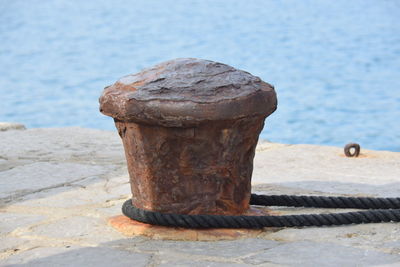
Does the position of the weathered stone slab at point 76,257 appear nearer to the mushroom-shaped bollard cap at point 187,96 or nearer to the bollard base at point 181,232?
the bollard base at point 181,232

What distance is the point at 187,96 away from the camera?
2205 millimetres

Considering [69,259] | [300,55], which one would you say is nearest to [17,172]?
[69,259]

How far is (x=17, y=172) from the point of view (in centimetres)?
347

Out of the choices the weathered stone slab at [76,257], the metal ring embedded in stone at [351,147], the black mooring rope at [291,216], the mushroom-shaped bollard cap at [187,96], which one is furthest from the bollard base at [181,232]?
the metal ring embedded in stone at [351,147]

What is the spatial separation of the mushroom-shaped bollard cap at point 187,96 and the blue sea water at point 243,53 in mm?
5994

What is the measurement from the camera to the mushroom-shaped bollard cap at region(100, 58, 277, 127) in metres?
2.18

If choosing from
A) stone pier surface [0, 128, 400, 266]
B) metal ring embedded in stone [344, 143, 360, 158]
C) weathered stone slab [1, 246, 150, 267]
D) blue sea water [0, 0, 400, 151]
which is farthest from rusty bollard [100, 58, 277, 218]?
blue sea water [0, 0, 400, 151]

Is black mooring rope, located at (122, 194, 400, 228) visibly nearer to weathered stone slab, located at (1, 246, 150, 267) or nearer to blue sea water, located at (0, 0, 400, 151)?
weathered stone slab, located at (1, 246, 150, 267)

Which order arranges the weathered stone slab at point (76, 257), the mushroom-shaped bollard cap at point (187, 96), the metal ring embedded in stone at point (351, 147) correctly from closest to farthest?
the weathered stone slab at point (76, 257) < the mushroom-shaped bollard cap at point (187, 96) < the metal ring embedded in stone at point (351, 147)

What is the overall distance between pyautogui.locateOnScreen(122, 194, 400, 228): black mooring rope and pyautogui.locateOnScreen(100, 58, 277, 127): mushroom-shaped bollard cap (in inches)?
12.9

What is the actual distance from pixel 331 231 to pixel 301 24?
38.0 feet

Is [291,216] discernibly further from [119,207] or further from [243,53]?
[243,53]

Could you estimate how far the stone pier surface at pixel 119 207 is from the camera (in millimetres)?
2078

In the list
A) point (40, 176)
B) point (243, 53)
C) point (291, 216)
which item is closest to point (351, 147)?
point (291, 216)
